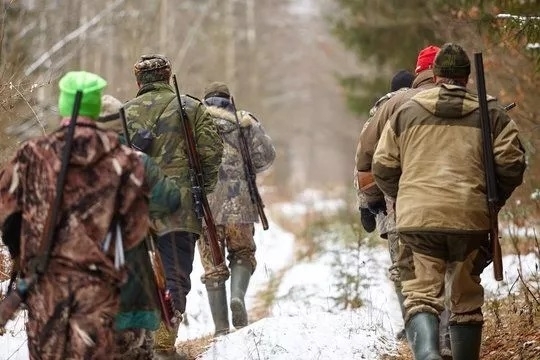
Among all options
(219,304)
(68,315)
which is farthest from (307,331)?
(68,315)

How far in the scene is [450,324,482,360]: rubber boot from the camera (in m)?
5.94

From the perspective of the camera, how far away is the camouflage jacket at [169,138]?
22.6ft

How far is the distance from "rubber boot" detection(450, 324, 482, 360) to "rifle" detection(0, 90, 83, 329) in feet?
8.84

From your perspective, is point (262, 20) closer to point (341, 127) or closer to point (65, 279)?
point (341, 127)

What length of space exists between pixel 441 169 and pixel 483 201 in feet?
1.06

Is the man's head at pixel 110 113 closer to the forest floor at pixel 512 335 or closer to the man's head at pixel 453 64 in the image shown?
the man's head at pixel 453 64

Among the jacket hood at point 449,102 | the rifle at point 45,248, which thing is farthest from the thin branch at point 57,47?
the rifle at point 45,248

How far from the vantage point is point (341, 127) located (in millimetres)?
51938

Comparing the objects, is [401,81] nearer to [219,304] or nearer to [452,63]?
[452,63]

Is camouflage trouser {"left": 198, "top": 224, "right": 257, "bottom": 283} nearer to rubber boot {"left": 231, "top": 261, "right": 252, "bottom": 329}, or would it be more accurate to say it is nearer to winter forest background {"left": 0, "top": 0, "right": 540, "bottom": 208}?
rubber boot {"left": 231, "top": 261, "right": 252, "bottom": 329}

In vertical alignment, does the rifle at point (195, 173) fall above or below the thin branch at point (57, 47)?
below

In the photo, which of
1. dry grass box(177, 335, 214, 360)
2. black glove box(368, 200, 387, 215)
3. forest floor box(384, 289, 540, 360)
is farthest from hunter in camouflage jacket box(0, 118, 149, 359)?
forest floor box(384, 289, 540, 360)

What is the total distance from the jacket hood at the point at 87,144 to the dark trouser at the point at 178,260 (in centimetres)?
223

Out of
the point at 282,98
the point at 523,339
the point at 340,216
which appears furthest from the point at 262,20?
the point at 523,339
